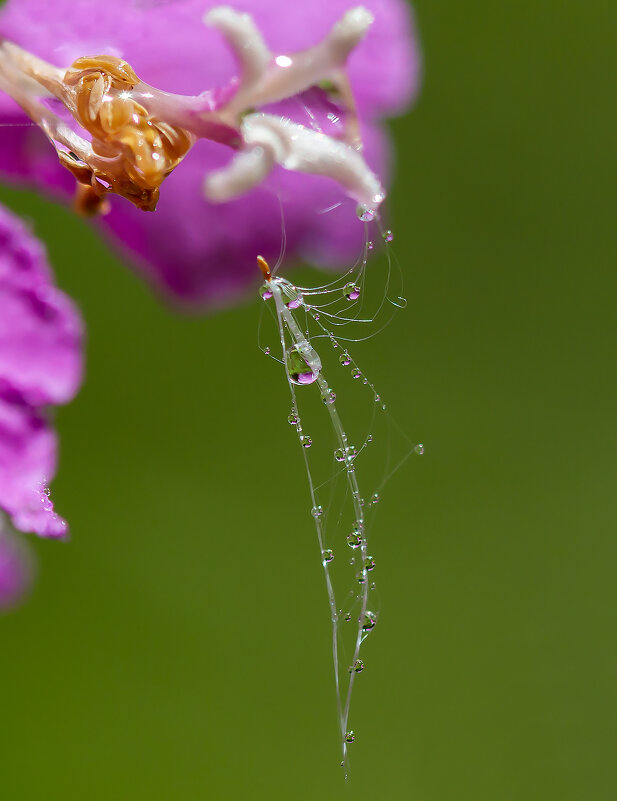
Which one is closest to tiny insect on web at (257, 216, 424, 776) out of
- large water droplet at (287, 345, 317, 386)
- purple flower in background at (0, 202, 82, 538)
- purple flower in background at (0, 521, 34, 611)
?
large water droplet at (287, 345, 317, 386)

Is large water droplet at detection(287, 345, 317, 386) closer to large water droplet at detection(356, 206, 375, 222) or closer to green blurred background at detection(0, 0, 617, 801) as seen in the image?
large water droplet at detection(356, 206, 375, 222)

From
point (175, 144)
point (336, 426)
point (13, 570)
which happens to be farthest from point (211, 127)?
point (13, 570)

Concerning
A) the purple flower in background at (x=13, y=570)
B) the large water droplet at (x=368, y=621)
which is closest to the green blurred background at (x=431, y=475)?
the purple flower in background at (x=13, y=570)

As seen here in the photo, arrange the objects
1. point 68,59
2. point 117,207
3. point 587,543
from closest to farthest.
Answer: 1. point 68,59
2. point 117,207
3. point 587,543

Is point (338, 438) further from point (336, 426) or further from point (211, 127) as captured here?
point (211, 127)

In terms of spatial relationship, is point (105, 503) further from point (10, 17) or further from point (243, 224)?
point (10, 17)

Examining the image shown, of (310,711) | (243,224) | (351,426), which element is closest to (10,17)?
(243,224)
